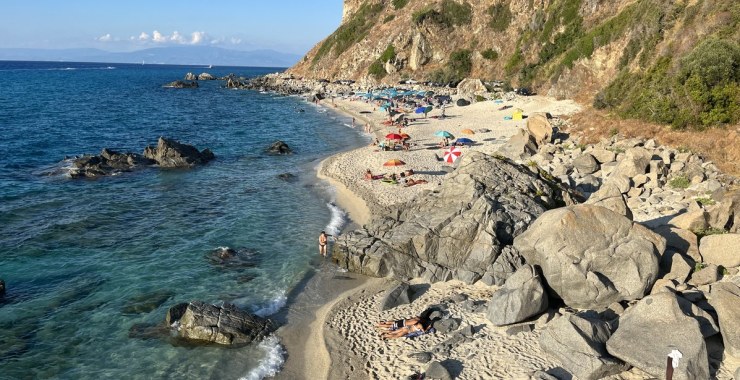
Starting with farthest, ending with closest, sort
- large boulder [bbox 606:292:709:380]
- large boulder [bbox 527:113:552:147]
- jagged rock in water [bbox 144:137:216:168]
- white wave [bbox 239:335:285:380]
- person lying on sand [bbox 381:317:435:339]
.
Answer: jagged rock in water [bbox 144:137:216:168] < large boulder [bbox 527:113:552:147] < person lying on sand [bbox 381:317:435:339] < white wave [bbox 239:335:285:380] < large boulder [bbox 606:292:709:380]

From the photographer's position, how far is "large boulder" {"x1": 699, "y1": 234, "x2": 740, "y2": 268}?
50.3 ft

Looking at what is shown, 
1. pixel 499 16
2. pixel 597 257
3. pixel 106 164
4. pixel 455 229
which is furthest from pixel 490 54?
pixel 597 257

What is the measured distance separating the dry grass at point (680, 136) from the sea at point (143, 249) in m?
20.3

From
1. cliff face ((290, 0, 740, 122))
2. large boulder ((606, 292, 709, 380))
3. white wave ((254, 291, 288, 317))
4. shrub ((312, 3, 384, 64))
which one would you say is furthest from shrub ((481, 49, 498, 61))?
large boulder ((606, 292, 709, 380))

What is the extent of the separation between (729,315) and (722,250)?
12.0 ft

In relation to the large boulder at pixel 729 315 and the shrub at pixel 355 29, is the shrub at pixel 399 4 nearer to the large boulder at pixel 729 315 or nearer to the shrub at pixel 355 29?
the shrub at pixel 355 29

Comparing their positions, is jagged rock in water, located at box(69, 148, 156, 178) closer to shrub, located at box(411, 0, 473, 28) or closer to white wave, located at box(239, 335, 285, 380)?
white wave, located at box(239, 335, 285, 380)

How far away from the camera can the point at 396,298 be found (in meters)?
17.8

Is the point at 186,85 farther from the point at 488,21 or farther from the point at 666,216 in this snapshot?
the point at 666,216

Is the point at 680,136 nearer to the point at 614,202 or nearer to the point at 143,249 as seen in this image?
the point at 614,202

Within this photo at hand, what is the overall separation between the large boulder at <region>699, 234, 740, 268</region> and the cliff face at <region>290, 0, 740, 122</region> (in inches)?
864

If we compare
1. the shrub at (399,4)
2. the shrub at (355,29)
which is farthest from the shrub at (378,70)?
the shrub at (399,4)

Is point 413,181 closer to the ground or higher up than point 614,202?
closer to the ground

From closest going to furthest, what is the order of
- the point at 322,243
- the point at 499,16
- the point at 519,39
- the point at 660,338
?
1. the point at 660,338
2. the point at 322,243
3. the point at 519,39
4. the point at 499,16
